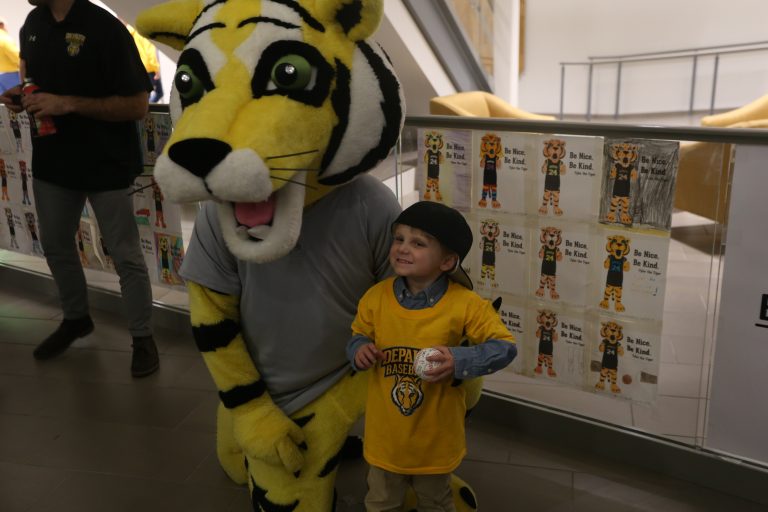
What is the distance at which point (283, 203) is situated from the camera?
1649 millimetres

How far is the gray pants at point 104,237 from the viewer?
3045 millimetres

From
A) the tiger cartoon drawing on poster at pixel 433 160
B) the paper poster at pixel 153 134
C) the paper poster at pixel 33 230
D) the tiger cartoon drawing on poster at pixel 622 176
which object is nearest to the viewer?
the tiger cartoon drawing on poster at pixel 622 176

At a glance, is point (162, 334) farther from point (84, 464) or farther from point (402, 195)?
point (402, 195)

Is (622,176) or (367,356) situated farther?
(622,176)

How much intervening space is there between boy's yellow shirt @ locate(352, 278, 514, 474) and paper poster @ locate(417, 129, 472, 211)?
745 millimetres

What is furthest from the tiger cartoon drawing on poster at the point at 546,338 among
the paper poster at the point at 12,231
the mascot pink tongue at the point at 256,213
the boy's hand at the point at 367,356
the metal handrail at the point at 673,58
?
the metal handrail at the point at 673,58

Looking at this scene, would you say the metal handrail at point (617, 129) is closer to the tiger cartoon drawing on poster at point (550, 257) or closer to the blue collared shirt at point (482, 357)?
the tiger cartoon drawing on poster at point (550, 257)

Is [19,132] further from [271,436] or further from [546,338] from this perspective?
[546,338]

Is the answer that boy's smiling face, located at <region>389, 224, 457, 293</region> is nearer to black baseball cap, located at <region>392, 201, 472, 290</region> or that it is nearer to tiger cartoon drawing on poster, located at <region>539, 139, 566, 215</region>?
black baseball cap, located at <region>392, 201, 472, 290</region>

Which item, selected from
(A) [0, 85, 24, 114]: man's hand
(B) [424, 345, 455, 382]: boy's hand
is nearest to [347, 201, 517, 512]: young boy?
(B) [424, 345, 455, 382]: boy's hand

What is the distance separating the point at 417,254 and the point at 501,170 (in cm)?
80

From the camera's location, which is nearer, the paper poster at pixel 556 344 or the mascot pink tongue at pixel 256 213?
the mascot pink tongue at pixel 256 213

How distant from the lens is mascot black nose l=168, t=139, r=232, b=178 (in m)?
1.52

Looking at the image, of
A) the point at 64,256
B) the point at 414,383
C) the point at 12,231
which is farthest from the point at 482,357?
the point at 12,231
